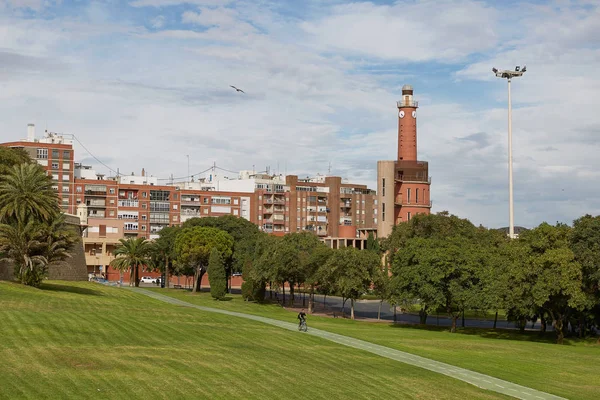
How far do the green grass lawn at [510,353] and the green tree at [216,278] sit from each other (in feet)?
77.2

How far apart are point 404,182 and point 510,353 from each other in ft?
263

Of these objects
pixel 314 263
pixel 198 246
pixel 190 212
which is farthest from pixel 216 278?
pixel 190 212

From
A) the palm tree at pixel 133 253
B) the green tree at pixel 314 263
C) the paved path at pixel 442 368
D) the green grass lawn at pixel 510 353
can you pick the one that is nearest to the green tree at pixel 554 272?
the green grass lawn at pixel 510 353

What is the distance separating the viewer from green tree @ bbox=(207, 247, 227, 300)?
10264cm

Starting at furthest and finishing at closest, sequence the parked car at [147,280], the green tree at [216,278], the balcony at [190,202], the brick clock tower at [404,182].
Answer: the balcony at [190,202], the parked car at [147,280], the brick clock tower at [404,182], the green tree at [216,278]

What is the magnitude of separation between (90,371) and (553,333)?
180 feet

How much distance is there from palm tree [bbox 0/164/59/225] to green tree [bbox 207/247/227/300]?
2668cm

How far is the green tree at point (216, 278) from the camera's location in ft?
337

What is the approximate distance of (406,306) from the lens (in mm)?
81125

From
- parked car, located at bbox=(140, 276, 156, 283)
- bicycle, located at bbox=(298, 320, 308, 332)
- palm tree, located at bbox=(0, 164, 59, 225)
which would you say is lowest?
bicycle, located at bbox=(298, 320, 308, 332)

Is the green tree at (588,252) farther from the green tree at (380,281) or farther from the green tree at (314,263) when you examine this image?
the green tree at (314,263)

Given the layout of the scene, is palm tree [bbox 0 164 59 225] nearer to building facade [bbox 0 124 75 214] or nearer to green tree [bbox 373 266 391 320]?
green tree [bbox 373 266 391 320]

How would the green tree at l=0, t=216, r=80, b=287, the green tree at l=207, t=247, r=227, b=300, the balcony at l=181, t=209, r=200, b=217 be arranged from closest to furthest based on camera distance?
the green tree at l=0, t=216, r=80, b=287, the green tree at l=207, t=247, r=227, b=300, the balcony at l=181, t=209, r=200, b=217

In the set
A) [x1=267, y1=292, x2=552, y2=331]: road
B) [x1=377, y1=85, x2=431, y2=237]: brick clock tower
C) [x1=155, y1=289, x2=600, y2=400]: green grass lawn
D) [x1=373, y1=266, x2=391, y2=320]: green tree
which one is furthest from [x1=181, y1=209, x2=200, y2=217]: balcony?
[x1=155, y1=289, x2=600, y2=400]: green grass lawn
